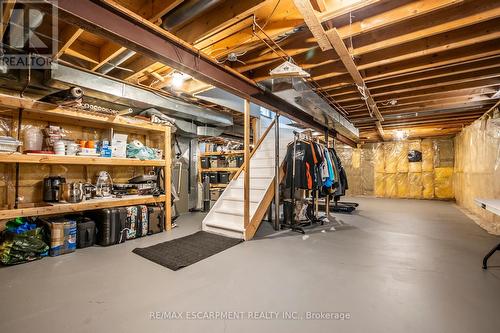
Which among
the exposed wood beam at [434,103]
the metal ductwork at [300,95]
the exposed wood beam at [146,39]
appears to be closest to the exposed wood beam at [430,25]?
the metal ductwork at [300,95]

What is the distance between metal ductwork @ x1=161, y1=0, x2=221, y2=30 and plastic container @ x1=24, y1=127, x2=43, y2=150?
2629 millimetres

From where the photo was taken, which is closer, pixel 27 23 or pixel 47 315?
pixel 47 315

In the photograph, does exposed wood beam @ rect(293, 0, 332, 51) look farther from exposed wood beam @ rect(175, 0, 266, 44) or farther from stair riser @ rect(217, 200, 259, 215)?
stair riser @ rect(217, 200, 259, 215)

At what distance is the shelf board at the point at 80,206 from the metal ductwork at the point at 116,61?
A: 6.15 ft

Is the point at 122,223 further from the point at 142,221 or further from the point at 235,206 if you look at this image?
the point at 235,206

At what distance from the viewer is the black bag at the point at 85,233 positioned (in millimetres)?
3139

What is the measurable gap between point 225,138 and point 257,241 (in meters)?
4.60

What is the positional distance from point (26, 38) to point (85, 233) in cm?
241

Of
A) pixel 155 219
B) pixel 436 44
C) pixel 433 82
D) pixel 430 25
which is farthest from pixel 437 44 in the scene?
pixel 155 219

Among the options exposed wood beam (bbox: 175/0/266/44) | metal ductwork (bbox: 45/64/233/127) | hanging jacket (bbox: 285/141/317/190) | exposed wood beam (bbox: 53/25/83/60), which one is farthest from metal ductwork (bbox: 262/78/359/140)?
exposed wood beam (bbox: 53/25/83/60)

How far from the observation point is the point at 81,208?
3150 mm

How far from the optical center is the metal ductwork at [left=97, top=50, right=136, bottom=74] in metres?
2.77

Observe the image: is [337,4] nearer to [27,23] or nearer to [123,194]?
[27,23]

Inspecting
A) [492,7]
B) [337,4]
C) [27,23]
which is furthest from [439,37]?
[27,23]
